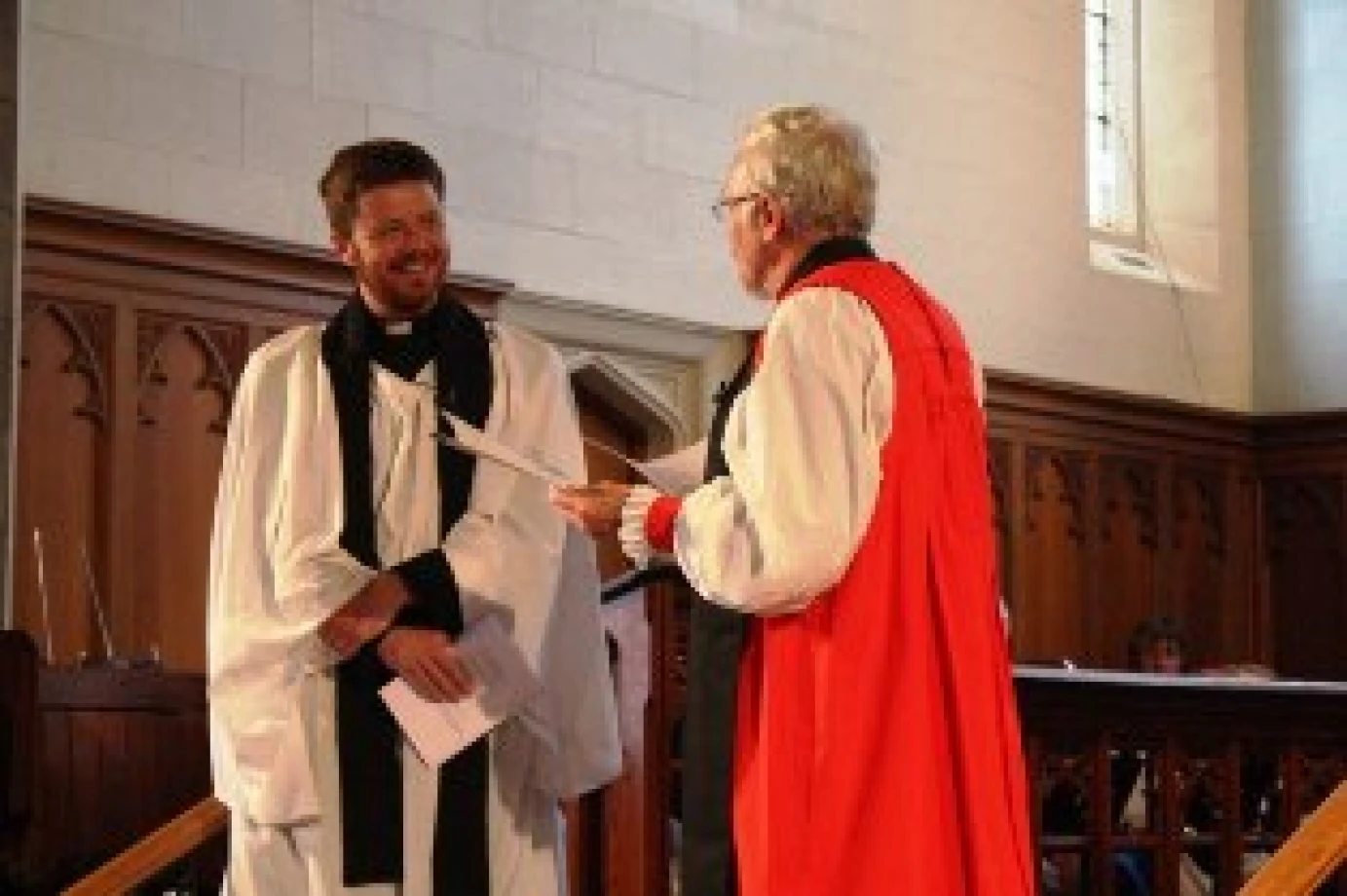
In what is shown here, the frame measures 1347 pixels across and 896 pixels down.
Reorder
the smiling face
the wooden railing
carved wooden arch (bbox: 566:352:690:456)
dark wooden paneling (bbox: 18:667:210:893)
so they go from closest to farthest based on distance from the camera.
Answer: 1. the smiling face
2. the wooden railing
3. dark wooden paneling (bbox: 18:667:210:893)
4. carved wooden arch (bbox: 566:352:690:456)

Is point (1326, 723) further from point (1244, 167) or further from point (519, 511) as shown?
point (1244, 167)

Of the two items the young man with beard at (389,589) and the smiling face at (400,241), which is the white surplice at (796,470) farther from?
the smiling face at (400,241)

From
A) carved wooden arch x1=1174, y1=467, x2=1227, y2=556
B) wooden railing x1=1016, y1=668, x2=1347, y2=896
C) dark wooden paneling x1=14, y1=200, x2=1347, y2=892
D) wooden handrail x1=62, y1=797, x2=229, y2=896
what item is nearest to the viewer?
wooden handrail x1=62, y1=797, x2=229, y2=896

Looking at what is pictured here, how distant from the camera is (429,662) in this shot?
331 centimetres

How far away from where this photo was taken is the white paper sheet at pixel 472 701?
333 cm

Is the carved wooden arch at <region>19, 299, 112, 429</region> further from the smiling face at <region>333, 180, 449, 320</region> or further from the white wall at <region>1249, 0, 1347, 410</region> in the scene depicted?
the white wall at <region>1249, 0, 1347, 410</region>

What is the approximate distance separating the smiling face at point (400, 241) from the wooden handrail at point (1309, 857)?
1461 millimetres

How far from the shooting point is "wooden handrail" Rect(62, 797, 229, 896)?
439 centimetres

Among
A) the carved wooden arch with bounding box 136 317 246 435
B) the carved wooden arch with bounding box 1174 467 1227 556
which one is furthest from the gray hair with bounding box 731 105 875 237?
the carved wooden arch with bounding box 1174 467 1227 556

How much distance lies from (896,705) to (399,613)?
0.73 metres

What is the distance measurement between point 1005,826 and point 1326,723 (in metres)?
2.39

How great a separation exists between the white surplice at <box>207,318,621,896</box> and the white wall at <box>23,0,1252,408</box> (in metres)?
3.47

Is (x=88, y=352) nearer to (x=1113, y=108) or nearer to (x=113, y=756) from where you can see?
(x=113, y=756)

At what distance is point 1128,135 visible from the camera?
38.2 feet
